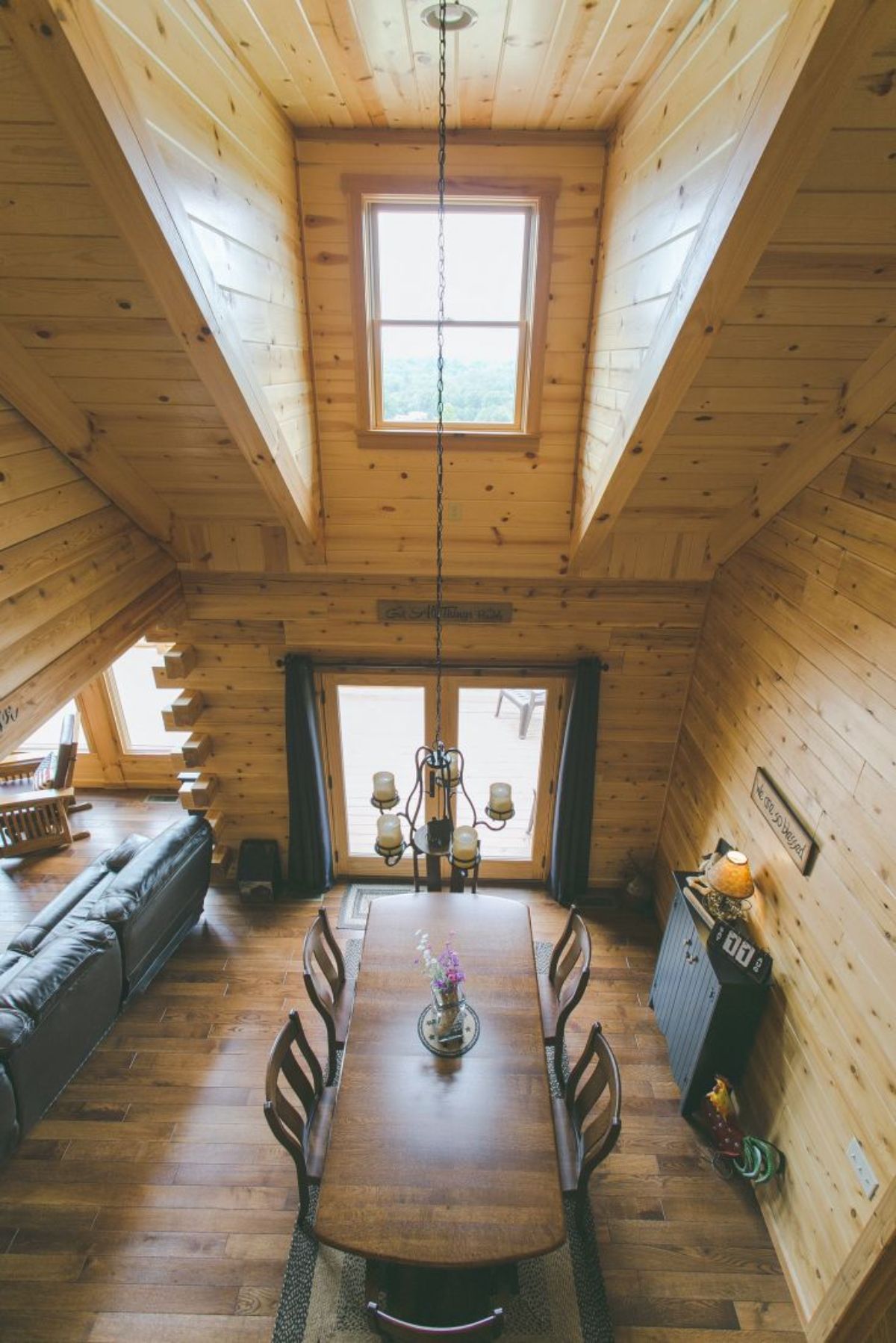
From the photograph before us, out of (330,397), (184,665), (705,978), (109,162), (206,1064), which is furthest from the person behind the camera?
(184,665)

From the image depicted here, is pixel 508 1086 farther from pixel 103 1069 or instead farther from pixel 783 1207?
pixel 103 1069

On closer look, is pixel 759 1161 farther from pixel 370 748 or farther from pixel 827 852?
pixel 370 748

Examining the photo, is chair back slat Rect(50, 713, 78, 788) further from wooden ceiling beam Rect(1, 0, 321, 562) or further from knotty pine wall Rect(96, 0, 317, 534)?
wooden ceiling beam Rect(1, 0, 321, 562)

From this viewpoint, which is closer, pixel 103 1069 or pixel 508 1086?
pixel 508 1086

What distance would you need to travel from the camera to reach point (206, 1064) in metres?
3.35

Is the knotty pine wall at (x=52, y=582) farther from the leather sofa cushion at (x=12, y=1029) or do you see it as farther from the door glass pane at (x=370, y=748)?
the door glass pane at (x=370, y=748)

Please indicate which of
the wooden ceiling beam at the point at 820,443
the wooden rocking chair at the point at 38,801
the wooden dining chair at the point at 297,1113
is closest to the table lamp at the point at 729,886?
the wooden ceiling beam at the point at 820,443

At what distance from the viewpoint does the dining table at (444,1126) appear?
A: 6.64 feet

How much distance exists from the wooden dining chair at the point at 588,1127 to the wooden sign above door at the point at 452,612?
7.25 feet

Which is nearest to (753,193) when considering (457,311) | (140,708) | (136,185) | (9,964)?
(136,185)

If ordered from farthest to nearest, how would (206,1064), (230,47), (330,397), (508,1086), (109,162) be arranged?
(206,1064) → (330,397) → (508,1086) → (230,47) → (109,162)

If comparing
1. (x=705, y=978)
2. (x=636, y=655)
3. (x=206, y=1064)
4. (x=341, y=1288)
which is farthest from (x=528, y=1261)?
(x=636, y=655)

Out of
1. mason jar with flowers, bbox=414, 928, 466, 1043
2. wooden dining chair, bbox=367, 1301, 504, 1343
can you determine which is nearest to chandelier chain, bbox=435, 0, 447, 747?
mason jar with flowers, bbox=414, 928, 466, 1043

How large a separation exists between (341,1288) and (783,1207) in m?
1.84
